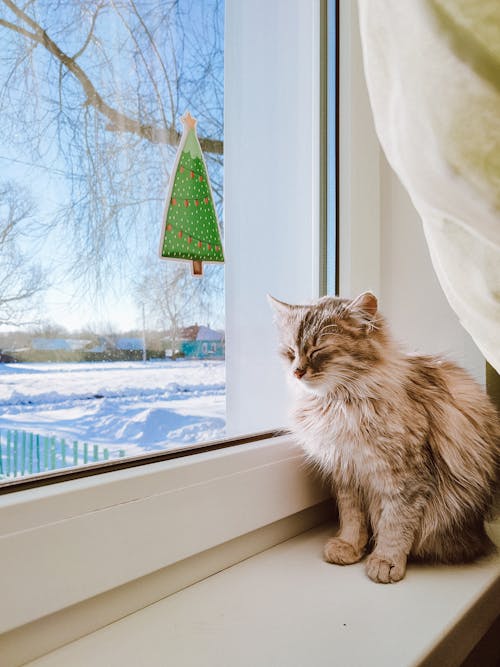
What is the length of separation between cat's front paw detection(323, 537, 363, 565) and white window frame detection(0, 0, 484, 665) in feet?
0.29

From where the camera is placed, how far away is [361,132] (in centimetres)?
103

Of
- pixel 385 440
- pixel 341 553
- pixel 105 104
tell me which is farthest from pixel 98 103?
pixel 341 553

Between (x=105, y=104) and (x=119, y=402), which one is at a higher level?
(x=105, y=104)

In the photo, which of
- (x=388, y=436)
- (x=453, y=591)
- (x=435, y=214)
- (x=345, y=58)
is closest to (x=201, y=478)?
(x=388, y=436)

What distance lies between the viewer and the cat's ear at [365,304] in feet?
2.50

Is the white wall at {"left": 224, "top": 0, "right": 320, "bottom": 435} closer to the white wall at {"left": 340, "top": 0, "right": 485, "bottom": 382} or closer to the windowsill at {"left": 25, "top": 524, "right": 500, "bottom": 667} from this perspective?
the white wall at {"left": 340, "top": 0, "right": 485, "bottom": 382}

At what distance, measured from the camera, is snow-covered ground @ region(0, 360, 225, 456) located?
0.59m

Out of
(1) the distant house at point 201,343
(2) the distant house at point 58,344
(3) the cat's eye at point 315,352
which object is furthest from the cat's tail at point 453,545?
(2) the distant house at point 58,344

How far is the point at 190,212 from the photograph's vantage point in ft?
2.56

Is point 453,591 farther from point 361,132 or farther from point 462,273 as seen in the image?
point 361,132

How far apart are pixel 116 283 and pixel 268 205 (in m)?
0.42

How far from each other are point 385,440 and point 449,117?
533 millimetres

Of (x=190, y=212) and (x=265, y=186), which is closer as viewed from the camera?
(x=190, y=212)

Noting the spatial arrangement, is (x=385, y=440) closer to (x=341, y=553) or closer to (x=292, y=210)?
(x=341, y=553)
